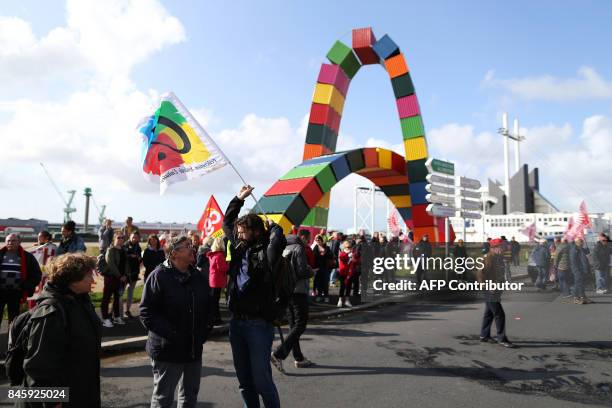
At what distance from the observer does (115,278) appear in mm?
7957

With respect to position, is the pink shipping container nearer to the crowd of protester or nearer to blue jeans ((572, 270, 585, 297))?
blue jeans ((572, 270, 585, 297))

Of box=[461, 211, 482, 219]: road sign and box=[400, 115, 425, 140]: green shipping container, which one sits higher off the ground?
box=[400, 115, 425, 140]: green shipping container

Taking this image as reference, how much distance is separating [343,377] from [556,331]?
4848 millimetres

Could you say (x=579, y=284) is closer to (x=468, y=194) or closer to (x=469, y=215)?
(x=469, y=215)

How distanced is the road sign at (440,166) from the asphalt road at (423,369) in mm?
6063

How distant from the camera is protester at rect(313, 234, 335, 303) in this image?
421 inches

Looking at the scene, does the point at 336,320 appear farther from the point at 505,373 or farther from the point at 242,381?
the point at 242,381

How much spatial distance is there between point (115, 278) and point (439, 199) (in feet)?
32.1

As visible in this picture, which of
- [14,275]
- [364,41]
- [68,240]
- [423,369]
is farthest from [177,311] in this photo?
[364,41]

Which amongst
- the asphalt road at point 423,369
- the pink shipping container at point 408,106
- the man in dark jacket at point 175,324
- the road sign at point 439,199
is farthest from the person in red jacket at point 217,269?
the pink shipping container at point 408,106

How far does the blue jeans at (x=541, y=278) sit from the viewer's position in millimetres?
13414

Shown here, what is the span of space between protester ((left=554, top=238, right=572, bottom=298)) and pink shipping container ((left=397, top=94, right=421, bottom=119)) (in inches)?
308

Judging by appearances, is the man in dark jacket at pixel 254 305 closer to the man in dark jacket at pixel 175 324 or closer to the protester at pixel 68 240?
the man in dark jacket at pixel 175 324

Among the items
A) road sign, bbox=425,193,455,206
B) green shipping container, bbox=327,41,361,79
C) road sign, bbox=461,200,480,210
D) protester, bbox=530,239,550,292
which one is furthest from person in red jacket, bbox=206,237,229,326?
green shipping container, bbox=327,41,361,79
